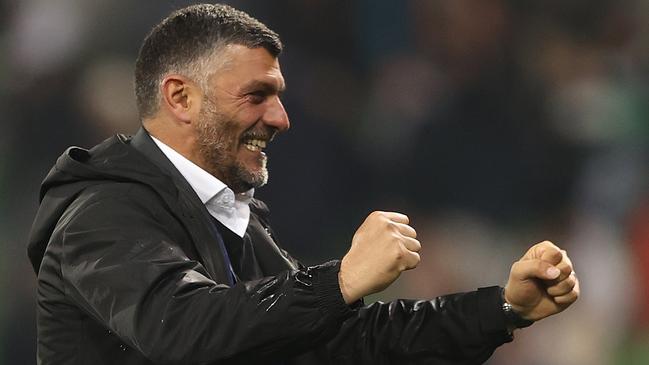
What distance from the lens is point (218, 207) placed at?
219 cm

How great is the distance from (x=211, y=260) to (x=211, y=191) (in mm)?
208

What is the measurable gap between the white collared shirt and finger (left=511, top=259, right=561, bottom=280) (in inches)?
21.2

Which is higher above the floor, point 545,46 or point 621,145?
point 545,46

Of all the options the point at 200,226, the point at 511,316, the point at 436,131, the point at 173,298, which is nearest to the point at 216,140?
the point at 200,226

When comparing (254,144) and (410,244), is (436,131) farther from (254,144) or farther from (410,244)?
(410,244)

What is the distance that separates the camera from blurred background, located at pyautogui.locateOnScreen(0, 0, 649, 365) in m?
3.84

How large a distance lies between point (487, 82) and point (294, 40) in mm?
704

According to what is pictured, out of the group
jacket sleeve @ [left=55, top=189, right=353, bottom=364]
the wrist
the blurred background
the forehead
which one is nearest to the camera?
jacket sleeve @ [left=55, top=189, right=353, bottom=364]

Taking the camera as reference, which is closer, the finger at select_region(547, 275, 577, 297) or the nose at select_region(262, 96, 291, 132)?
the finger at select_region(547, 275, 577, 297)

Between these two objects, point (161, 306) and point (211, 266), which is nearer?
point (161, 306)

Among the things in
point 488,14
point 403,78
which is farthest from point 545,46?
point 403,78

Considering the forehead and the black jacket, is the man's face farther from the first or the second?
the black jacket

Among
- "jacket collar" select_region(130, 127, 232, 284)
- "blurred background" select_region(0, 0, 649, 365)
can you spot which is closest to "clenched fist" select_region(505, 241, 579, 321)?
"jacket collar" select_region(130, 127, 232, 284)

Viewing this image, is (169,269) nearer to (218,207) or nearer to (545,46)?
(218,207)
